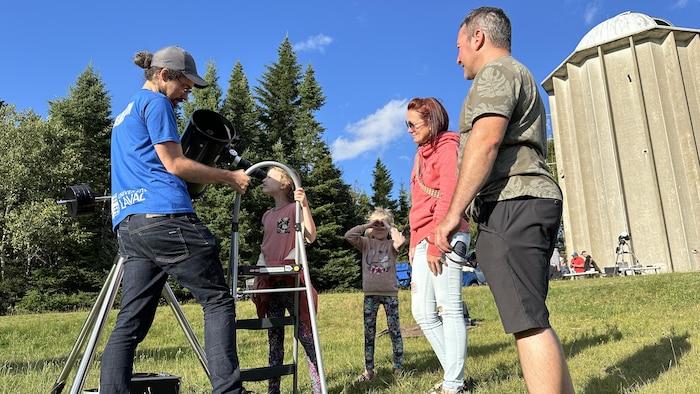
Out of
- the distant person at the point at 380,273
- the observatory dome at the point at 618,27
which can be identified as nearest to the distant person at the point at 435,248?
the distant person at the point at 380,273

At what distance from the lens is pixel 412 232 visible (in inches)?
154

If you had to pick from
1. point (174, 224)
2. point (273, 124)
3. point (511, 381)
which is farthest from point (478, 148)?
point (273, 124)

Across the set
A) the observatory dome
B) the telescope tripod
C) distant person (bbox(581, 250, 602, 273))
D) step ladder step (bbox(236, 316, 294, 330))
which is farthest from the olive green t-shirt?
the observatory dome

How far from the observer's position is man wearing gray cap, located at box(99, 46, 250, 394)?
2.64 m

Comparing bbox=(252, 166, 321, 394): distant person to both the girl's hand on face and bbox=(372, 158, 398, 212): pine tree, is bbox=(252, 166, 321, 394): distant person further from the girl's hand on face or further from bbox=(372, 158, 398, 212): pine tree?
bbox=(372, 158, 398, 212): pine tree

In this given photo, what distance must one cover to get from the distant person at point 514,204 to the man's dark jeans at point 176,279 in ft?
3.86

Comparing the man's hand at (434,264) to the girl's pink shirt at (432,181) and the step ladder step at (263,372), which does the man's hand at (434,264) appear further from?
the step ladder step at (263,372)

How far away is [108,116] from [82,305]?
13405 millimetres

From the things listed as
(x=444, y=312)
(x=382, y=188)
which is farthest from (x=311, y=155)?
(x=444, y=312)

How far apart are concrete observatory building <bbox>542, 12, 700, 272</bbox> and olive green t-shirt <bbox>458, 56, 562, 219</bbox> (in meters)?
29.9

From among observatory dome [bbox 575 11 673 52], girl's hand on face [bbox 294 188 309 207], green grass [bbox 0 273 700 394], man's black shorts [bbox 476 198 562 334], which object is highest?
observatory dome [bbox 575 11 673 52]

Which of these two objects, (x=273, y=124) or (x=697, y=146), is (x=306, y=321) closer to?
(x=697, y=146)

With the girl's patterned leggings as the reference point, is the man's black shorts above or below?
above

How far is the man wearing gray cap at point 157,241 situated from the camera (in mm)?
2643
